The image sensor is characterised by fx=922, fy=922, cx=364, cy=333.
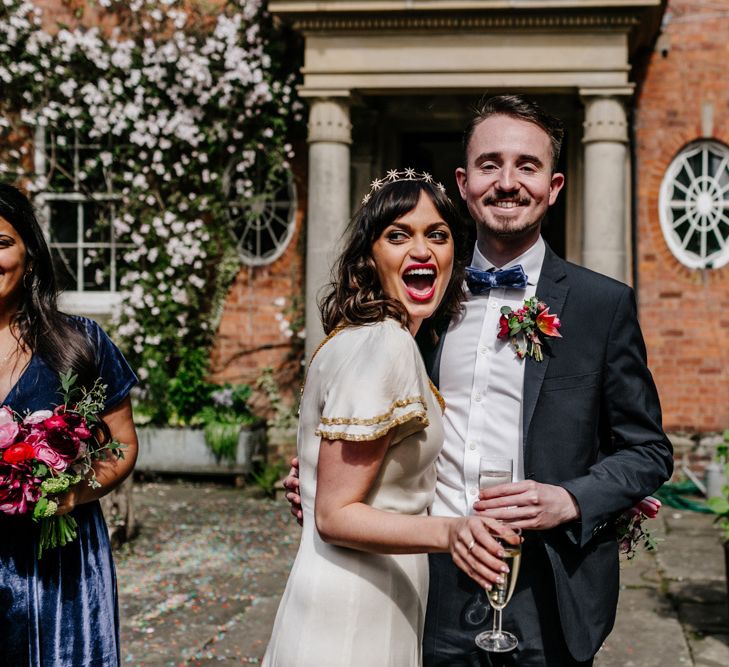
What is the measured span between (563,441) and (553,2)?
588cm

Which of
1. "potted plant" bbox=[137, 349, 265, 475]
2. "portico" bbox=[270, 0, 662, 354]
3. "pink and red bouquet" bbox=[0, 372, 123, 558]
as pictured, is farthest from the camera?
"potted plant" bbox=[137, 349, 265, 475]

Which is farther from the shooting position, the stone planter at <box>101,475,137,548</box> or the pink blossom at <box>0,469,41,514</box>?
the stone planter at <box>101,475,137,548</box>

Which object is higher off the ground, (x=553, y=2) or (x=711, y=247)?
(x=553, y=2)

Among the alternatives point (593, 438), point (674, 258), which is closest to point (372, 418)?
point (593, 438)

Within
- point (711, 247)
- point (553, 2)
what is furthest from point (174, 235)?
point (711, 247)

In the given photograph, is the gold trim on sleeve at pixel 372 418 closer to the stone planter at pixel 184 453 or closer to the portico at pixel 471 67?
the portico at pixel 471 67

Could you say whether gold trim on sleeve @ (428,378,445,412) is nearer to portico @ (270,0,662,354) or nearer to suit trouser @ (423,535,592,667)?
suit trouser @ (423,535,592,667)

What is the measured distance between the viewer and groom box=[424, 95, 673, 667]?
2.26 m

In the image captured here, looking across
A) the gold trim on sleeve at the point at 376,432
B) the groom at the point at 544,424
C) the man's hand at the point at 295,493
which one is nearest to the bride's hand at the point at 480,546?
the gold trim on sleeve at the point at 376,432

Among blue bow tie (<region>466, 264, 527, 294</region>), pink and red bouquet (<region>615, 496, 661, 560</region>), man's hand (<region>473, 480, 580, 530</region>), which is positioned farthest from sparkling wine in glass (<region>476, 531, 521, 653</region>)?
blue bow tie (<region>466, 264, 527, 294</region>)

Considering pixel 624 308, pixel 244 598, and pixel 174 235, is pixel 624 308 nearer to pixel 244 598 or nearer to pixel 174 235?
pixel 244 598

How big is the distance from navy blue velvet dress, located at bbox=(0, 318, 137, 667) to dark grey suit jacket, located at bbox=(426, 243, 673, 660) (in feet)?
4.66

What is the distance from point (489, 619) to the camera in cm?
236

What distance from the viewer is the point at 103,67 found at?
9055 mm
